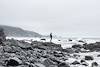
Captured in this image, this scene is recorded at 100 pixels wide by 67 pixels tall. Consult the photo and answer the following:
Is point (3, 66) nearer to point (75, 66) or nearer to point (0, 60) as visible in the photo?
point (0, 60)

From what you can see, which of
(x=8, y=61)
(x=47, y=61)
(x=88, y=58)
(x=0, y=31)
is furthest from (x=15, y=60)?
(x=0, y=31)

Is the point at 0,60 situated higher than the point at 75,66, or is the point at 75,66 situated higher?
the point at 0,60

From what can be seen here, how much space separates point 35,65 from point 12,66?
4.29ft

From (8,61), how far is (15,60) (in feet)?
1.30

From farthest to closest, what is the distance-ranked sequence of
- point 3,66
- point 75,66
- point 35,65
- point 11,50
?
1. point 11,50
2. point 75,66
3. point 35,65
4. point 3,66

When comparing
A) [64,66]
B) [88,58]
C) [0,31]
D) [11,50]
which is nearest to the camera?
[64,66]

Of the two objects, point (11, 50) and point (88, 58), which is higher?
point (11, 50)

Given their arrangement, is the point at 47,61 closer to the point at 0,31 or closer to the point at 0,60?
the point at 0,60

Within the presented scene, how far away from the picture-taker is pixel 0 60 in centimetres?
1146

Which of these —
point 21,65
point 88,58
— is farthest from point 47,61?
point 88,58

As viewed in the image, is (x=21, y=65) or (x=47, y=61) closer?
(x=21, y=65)

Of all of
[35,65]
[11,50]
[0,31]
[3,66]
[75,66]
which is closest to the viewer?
[3,66]

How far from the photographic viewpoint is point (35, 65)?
11.1 metres

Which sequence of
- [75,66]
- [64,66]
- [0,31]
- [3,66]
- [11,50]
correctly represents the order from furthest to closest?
[0,31] < [11,50] < [75,66] < [64,66] < [3,66]
